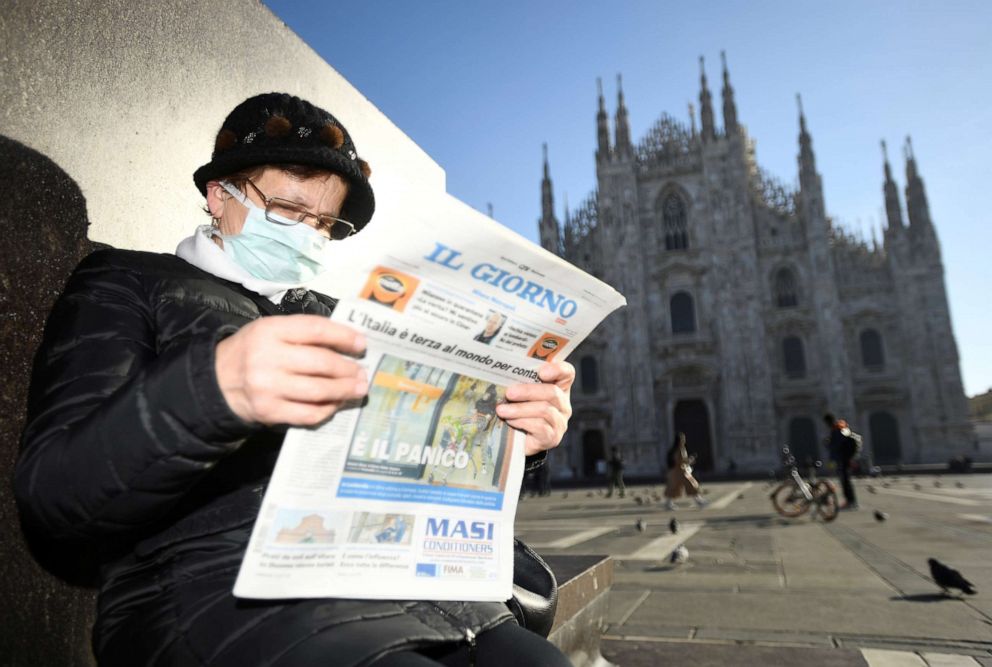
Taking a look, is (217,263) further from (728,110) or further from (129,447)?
(728,110)

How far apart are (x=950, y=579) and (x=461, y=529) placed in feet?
11.3

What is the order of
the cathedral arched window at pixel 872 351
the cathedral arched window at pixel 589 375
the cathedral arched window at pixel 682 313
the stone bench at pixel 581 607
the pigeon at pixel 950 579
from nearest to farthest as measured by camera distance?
the stone bench at pixel 581 607 → the pigeon at pixel 950 579 → the cathedral arched window at pixel 872 351 → the cathedral arched window at pixel 682 313 → the cathedral arched window at pixel 589 375

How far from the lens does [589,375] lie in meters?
26.7

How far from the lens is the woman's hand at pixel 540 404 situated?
43.1 inches

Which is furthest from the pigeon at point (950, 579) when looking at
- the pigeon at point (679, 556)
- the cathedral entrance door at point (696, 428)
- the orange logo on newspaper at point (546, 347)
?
the cathedral entrance door at point (696, 428)

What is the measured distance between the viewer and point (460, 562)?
98cm

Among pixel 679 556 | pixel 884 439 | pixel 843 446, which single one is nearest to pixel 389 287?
pixel 679 556

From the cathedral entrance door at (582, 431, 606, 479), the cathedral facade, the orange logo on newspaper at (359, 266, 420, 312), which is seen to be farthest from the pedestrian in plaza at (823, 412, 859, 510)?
the cathedral entrance door at (582, 431, 606, 479)

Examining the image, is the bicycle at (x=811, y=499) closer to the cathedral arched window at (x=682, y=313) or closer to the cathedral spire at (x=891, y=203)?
the cathedral arched window at (x=682, y=313)

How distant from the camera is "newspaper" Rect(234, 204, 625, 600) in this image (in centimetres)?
83

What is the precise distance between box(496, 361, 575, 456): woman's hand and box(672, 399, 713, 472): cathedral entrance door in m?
25.2

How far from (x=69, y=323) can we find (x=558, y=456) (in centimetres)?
2584

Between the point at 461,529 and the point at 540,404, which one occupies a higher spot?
the point at 540,404

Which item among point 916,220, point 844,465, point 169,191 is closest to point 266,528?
point 169,191
